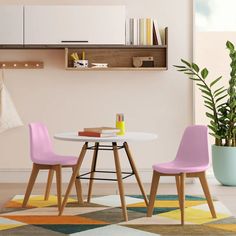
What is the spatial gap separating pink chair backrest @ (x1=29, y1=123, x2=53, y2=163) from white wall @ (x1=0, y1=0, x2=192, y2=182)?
1.17 m

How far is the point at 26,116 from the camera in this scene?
6.28 m

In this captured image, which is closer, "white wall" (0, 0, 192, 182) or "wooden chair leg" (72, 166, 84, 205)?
"wooden chair leg" (72, 166, 84, 205)

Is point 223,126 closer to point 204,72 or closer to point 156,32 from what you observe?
point 204,72

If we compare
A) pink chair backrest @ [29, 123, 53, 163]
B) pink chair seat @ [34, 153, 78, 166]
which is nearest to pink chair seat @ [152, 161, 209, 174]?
pink chair seat @ [34, 153, 78, 166]

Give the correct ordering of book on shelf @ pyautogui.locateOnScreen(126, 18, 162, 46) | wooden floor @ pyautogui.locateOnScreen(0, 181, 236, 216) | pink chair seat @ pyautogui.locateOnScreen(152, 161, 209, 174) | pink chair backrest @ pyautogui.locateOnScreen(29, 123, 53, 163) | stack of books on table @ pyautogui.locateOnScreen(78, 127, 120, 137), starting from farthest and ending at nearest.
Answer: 1. book on shelf @ pyautogui.locateOnScreen(126, 18, 162, 46)
2. wooden floor @ pyautogui.locateOnScreen(0, 181, 236, 216)
3. pink chair backrest @ pyautogui.locateOnScreen(29, 123, 53, 163)
4. stack of books on table @ pyautogui.locateOnScreen(78, 127, 120, 137)
5. pink chair seat @ pyautogui.locateOnScreen(152, 161, 209, 174)

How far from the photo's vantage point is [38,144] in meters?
4.99

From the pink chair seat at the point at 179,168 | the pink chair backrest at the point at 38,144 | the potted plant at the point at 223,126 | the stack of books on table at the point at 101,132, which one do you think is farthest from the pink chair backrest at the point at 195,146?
the potted plant at the point at 223,126

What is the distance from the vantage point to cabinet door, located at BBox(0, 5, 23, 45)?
587 cm

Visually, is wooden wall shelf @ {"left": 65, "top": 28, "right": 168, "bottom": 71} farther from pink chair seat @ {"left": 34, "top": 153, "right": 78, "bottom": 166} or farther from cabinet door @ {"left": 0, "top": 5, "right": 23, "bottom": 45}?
pink chair seat @ {"left": 34, "top": 153, "right": 78, "bottom": 166}

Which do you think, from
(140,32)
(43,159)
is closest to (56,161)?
(43,159)

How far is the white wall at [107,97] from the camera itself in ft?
20.5

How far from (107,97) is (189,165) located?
1.98m

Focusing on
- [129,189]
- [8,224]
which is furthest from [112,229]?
[129,189]

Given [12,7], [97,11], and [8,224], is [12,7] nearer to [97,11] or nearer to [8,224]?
[97,11]
